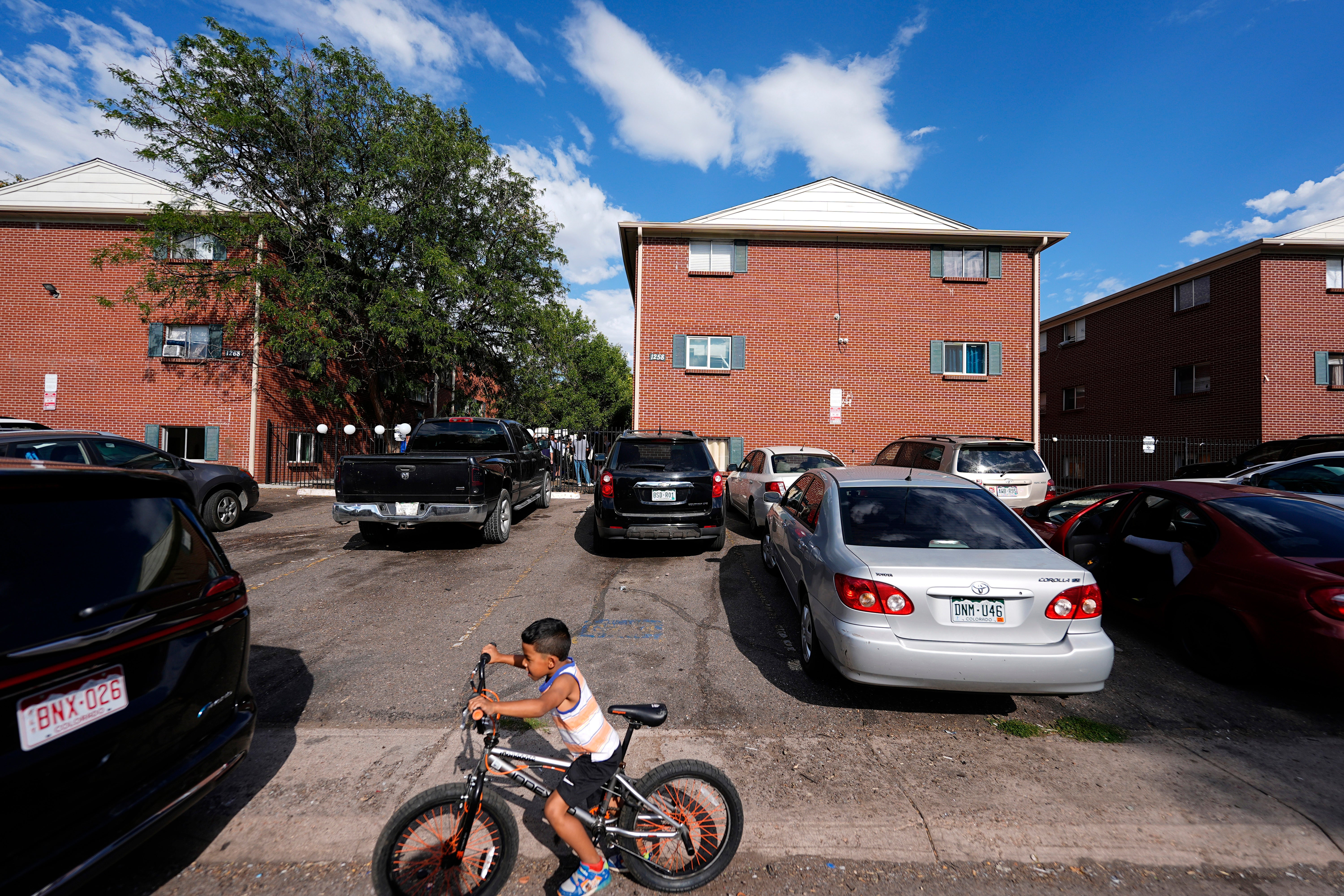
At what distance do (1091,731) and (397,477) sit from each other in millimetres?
7747

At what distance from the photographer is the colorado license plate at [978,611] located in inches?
132

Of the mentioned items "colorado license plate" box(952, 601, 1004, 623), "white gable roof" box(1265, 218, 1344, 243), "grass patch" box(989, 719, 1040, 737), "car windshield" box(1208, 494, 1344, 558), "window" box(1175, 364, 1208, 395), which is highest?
"white gable roof" box(1265, 218, 1344, 243)

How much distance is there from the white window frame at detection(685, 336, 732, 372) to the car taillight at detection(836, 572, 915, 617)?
14.3 m

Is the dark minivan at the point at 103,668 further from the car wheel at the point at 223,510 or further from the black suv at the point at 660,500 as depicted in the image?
the car wheel at the point at 223,510

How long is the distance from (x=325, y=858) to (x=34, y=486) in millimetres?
1823

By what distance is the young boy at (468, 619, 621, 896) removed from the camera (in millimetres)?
2127

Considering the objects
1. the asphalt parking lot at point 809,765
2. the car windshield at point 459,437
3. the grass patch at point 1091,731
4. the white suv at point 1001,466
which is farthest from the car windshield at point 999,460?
the car windshield at point 459,437

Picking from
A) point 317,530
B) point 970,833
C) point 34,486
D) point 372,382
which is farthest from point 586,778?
point 372,382

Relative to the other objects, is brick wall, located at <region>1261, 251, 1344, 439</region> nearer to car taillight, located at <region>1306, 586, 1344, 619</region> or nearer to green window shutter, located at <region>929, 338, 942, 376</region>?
green window shutter, located at <region>929, 338, 942, 376</region>

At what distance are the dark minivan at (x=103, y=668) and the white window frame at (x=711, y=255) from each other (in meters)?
16.3

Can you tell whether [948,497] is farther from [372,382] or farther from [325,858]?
[372,382]

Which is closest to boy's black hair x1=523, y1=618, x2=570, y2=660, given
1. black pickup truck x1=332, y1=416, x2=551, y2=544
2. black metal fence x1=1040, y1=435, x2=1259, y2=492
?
black pickup truck x1=332, y1=416, x2=551, y2=544

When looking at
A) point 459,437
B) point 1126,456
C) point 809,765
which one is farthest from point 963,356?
point 809,765

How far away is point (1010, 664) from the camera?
3.28 m
